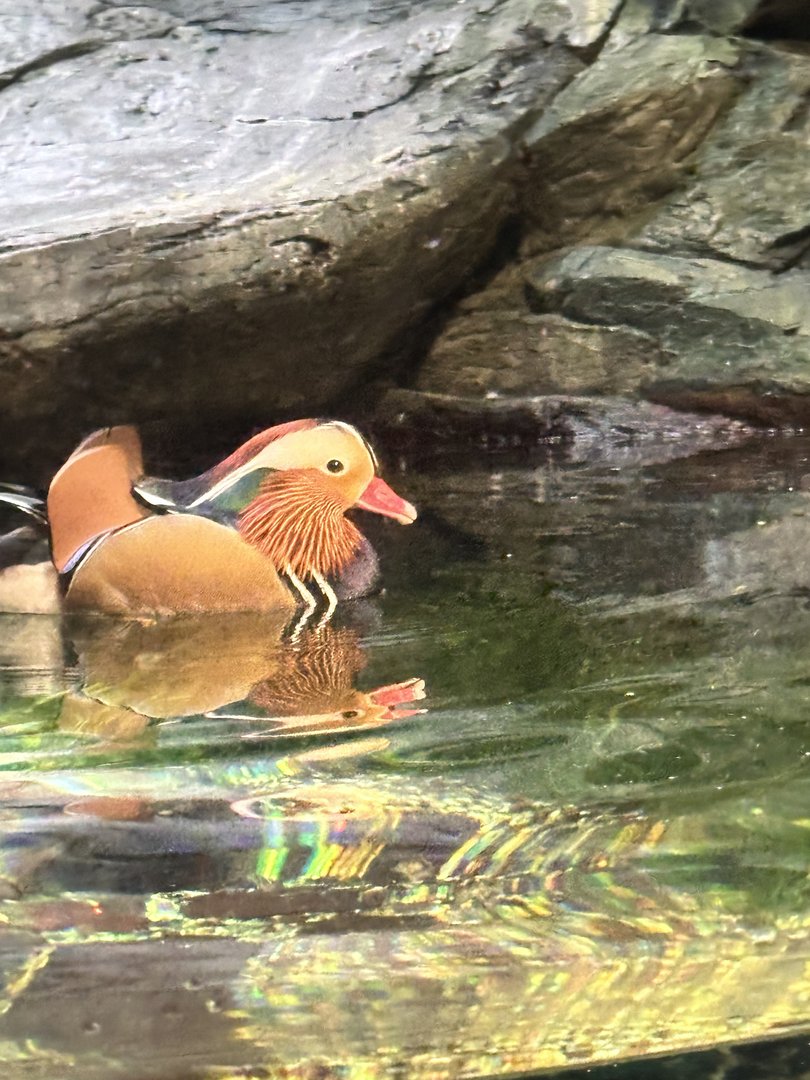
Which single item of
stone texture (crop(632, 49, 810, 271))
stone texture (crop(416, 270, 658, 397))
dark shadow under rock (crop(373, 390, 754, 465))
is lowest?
dark shadow under rock (crop(373, 390, 754, 465))

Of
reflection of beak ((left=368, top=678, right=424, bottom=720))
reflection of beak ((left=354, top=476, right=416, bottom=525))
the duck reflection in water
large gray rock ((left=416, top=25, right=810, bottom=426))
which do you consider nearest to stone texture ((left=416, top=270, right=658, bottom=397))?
large gray rock ((left=416, top=25, right=810, bottom=426))

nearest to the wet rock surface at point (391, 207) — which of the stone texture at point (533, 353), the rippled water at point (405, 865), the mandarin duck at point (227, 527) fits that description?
the stone texture at point (533, 353)

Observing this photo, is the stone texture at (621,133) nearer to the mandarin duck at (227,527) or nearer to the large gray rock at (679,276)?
the large gray rock at (679,276)

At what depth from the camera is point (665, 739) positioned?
89 centimetres

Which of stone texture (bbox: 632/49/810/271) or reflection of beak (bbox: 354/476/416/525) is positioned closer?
reflection of beak (bbox: 354/476/416/525)

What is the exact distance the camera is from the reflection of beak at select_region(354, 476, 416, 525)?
4.29ft

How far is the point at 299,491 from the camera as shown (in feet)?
4.18

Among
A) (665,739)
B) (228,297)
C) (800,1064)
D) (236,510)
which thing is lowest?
(800,1064)

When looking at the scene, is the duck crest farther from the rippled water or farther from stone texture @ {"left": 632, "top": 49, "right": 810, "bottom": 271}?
stone texture @ {"left": 632, "top": 49, "right": 810, "bottom": 271}

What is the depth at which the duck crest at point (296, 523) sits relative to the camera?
1253 mm

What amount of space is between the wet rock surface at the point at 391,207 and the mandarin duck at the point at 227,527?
558mm

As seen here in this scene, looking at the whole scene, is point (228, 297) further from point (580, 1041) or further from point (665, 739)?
point (580, 1041)

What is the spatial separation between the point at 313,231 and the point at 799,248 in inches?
49.4

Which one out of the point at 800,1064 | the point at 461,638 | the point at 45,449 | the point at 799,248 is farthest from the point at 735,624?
the point at 799,248
